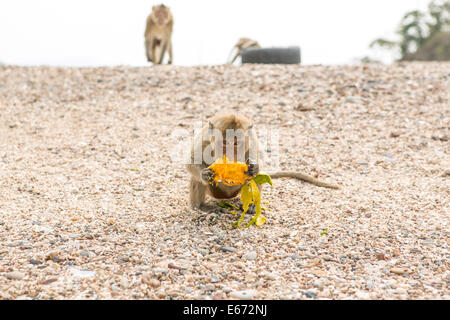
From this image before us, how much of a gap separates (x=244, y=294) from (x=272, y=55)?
28.2ft

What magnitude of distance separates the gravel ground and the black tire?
2.26ft

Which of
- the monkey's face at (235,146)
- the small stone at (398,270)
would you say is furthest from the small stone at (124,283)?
the small stone at (398,270)

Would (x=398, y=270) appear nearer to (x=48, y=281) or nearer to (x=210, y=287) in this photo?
(x=210, y=287)

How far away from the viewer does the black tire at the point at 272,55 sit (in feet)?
34.9

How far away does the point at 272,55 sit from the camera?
10680 mm

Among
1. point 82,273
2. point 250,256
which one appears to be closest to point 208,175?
point 250,256

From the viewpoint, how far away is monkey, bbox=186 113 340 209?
11.2 ft

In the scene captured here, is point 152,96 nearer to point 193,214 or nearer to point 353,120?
point 353,120

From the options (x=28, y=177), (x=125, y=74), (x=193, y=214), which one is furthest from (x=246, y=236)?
(x=125, y=74)

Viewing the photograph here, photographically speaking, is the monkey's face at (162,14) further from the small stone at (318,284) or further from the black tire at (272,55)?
the small stone at (318,284)

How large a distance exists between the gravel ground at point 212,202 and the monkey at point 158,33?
0.83m

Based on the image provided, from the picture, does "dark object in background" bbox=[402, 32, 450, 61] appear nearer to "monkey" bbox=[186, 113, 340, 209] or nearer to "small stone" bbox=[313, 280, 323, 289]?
"monkey" bbox=[186, 113, 340, 209]

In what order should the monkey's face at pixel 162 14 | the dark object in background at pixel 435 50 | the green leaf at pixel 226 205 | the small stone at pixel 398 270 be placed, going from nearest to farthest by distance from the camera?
the small stone at pixel 398 270 < the green leaf at pixel 226 205 < the monkey's face at pixel 162 14 < the dark object in background at pixel 435 50

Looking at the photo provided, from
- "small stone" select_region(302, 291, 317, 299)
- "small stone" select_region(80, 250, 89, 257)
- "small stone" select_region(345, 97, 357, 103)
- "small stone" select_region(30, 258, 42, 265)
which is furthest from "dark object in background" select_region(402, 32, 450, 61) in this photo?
"small stone" select_region(30, 258, 42, 265)
